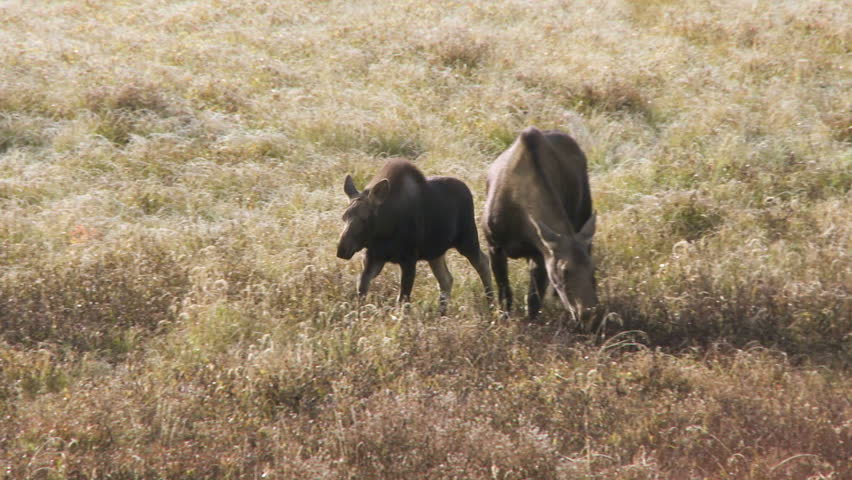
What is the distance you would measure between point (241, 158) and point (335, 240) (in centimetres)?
282

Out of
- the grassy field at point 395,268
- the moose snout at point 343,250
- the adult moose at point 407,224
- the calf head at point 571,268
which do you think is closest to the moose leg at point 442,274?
the adult moose at point 407,224

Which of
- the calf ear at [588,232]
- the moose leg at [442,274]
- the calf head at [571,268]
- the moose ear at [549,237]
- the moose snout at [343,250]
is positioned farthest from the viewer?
the moose leg at [442,274]

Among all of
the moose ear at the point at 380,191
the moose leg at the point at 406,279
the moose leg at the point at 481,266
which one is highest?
the moose ear at the point at 380,191

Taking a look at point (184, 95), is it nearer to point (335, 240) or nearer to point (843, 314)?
point (335, 240)

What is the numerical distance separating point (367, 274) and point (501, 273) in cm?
120

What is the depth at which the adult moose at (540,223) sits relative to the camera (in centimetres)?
746

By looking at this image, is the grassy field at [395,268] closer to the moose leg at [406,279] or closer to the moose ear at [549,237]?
the moose leg at [406,279]

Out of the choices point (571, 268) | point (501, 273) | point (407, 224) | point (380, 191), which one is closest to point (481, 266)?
point (501, 273)

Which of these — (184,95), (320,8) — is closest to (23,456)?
(184,95)

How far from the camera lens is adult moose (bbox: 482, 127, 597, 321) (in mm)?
7461

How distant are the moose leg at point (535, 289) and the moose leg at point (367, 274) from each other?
4.39ft

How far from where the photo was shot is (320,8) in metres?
19.8

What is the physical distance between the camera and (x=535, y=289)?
8281 millimetres

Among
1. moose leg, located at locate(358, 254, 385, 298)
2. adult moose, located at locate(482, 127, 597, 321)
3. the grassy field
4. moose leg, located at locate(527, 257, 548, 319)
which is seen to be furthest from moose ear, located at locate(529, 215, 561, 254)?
moose leg, located at locate(358, 254, 385, 298)
